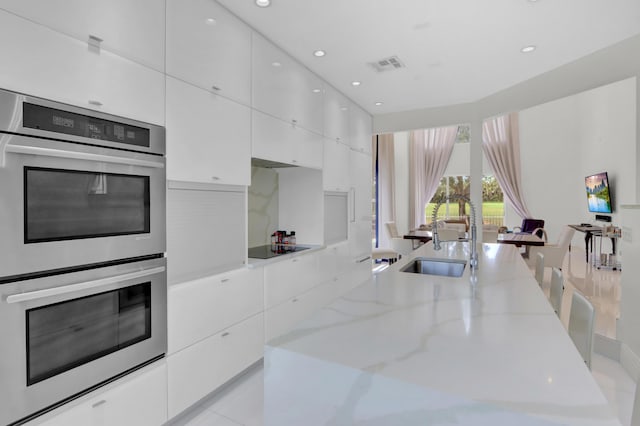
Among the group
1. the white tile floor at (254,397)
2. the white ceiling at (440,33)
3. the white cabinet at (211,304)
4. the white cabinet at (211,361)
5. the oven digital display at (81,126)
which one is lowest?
the white tile floor at (254,397)

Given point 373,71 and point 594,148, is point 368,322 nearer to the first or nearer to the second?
point 373,71

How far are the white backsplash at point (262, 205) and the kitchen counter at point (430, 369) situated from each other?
2.13 meters

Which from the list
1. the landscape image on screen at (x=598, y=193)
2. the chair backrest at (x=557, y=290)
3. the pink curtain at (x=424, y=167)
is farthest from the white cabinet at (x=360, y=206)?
the landscape image on screen at (x=598, y=193)

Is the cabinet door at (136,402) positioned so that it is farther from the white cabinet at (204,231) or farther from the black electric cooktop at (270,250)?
the black electric cooktop at (270,250)

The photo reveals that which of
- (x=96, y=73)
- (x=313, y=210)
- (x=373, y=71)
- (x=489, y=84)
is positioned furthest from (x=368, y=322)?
(x=489, y=84)

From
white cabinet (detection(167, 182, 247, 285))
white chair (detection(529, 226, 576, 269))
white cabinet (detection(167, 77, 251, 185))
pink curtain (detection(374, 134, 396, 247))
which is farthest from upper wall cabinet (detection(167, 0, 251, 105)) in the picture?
pink curtain (detection(374, 134, 396, 247))

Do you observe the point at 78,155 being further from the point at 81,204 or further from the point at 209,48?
the point at 209,48

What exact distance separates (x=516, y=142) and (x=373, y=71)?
6678 mm

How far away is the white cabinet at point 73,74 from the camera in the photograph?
1256 mm

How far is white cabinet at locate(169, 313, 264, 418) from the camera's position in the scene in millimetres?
1917

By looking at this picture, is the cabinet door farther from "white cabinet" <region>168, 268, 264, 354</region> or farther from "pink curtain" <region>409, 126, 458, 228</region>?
"pink curtain" <region>409, 126, 458, 228</region>

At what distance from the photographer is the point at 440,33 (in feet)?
8.57

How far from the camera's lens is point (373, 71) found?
3.34 m

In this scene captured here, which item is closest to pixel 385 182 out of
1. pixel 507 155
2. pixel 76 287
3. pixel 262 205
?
pixel 507 155
